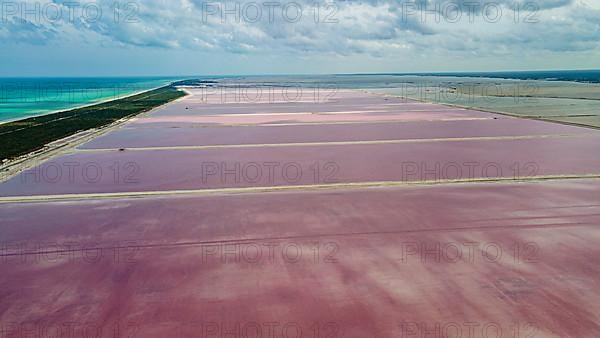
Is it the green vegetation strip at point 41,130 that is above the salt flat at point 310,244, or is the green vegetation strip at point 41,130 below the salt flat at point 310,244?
above

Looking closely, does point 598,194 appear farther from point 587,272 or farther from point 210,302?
point 210,302

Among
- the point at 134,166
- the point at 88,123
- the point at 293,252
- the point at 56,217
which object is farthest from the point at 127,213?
the point at 88,123

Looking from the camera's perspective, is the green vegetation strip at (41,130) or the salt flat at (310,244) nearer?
Result: the salt flat at (310,244)

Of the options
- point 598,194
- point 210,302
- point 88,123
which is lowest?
point 210,302

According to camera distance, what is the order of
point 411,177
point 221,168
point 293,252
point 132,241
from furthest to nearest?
point 221,168 → point 411,177 → point 132,241 → point 293,252

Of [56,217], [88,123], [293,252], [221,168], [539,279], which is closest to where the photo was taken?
[539,279]

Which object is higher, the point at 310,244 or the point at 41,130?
the point at 41,130

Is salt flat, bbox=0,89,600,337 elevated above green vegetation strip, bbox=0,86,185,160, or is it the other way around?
green vegetation strip, bbox=0,86,185,160

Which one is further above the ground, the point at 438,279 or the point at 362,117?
the point at 362,117

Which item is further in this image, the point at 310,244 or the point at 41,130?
the point at 41,130

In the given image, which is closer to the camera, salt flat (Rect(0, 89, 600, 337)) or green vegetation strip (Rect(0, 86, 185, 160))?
salt flat (Rect(0, 89, 600, 337))

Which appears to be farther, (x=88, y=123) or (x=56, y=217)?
(x=88, y=123)
